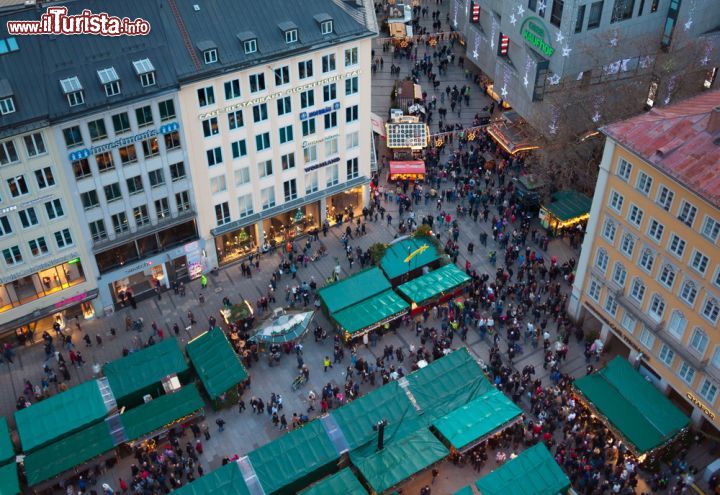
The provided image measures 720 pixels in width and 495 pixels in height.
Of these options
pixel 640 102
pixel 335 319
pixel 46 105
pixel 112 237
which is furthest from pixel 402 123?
pixel 46 105

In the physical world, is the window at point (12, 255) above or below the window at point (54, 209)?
below

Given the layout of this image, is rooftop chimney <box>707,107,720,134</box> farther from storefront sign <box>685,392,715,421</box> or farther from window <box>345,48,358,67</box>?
window <box>345,48,358,67</box>

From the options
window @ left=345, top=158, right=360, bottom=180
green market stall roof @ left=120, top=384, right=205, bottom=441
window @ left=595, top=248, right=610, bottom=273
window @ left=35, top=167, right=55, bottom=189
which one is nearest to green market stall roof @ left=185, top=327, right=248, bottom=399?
green market stall roof @ left=120, top=384, right=205, bottom=441

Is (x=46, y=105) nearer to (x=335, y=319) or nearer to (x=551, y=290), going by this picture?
(x=335, y=319)

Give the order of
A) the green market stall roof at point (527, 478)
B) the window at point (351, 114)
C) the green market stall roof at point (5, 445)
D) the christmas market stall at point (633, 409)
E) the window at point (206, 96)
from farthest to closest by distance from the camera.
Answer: the window at point (351, 114) < the window at point (206, 96) < the christmas market stall at point (633, 409) < the green market stall roof at point (5, 445) < the green market stall roof at point (527, 478)

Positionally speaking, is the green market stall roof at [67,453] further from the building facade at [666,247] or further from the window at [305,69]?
the building facade at [666,247]

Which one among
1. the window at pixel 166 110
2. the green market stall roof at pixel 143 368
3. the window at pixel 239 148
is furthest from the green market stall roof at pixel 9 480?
the window at pixel 239 148
